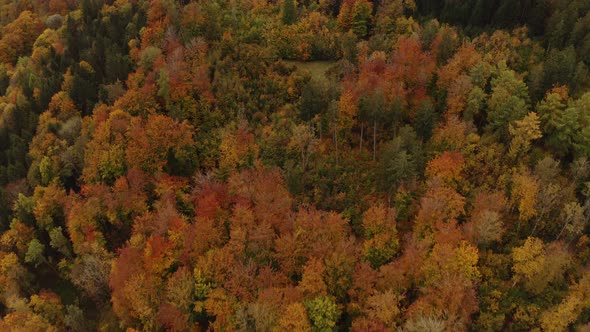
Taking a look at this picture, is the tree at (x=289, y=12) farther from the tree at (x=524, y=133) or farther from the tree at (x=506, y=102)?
the tree at (x=524, y=133)

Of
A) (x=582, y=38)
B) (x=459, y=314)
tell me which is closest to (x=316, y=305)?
(x=459, y=314)

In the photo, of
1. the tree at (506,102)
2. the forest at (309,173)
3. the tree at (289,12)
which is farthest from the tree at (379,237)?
the tree at (289,12)

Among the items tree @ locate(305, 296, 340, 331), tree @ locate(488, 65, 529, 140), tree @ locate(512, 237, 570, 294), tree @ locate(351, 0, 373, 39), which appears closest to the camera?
tree @ locate(305, 296, 340, 331)

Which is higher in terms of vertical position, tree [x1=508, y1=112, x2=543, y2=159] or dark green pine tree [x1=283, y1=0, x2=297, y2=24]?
dark green pine tree [x1=283, y1=0, x2=297, y2=24]

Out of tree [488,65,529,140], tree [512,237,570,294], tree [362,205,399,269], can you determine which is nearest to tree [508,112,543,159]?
tree [488,65,529,140]

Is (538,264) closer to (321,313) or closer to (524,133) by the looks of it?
(524,133)

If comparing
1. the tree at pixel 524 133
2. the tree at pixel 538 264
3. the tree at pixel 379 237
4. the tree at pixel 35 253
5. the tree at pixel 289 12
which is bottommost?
the tree at pixel 35 253

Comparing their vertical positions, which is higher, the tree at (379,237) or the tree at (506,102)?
the tree at (506,102)

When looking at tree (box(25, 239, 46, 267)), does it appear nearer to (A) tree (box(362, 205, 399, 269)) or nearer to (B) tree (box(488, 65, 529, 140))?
(A) tree (box(362, 205, 399, 269))

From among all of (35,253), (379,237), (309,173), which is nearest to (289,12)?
(309,173)

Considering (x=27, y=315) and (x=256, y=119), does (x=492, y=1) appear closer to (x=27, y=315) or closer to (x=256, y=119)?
(x=256, y=119)
